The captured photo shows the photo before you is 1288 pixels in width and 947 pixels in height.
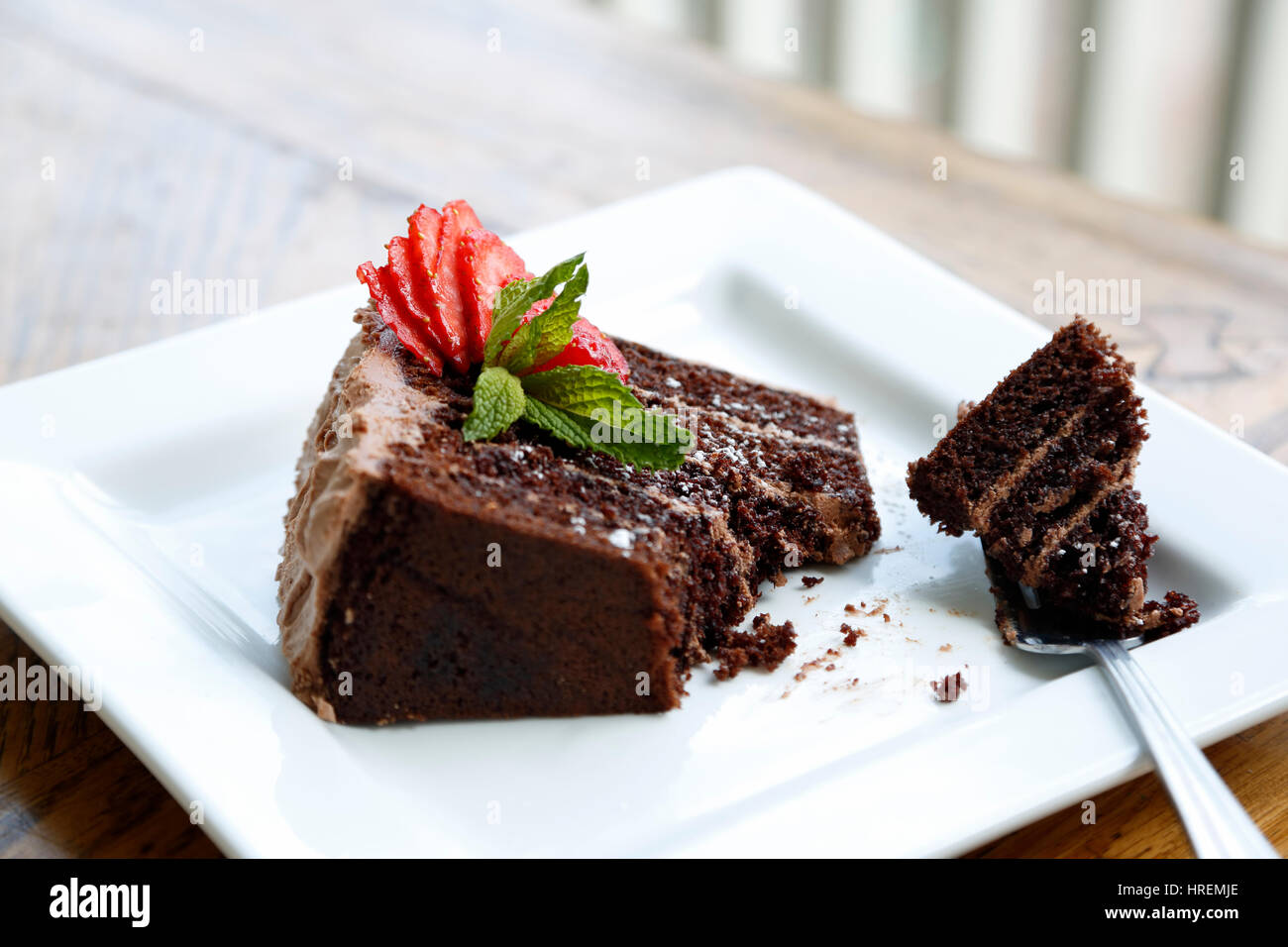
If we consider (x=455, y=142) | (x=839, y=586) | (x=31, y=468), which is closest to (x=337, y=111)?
(x=455, y=142)

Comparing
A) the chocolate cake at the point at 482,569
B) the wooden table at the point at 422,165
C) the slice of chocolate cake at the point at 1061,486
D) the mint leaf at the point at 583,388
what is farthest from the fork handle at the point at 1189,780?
the wooden table at the point at 422,165

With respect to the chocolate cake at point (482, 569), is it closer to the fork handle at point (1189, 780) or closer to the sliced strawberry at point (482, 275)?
the sliced strawberry at point (482, 275)

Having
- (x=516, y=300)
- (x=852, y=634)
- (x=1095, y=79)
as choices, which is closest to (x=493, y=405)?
(x=516, y=300)

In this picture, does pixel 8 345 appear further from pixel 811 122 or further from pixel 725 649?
pixel 811 122

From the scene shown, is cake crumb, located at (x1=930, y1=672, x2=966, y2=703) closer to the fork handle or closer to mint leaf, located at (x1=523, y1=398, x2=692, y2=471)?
the fork handle

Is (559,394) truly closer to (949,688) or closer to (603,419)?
(603,419)
